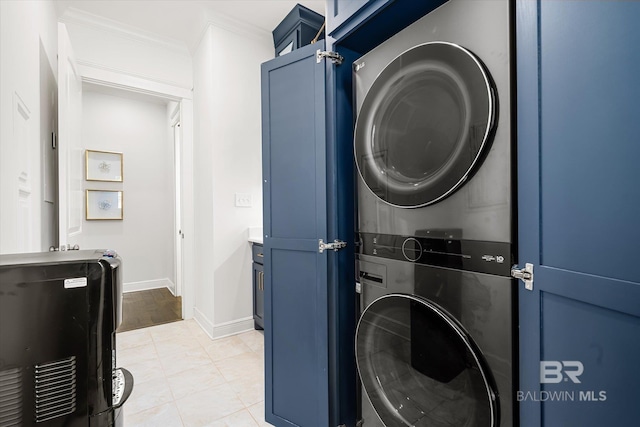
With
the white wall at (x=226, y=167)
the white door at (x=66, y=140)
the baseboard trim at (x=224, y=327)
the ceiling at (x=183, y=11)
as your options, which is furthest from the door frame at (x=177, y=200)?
the white door at (x=66, y=140)

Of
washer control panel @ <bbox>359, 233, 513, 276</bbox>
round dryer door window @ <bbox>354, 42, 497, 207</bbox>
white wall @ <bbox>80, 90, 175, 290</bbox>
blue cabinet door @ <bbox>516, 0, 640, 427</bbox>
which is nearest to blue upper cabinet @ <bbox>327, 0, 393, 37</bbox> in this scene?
round dryer door window @ <bbox>354, 42, 497, 207</bbox>

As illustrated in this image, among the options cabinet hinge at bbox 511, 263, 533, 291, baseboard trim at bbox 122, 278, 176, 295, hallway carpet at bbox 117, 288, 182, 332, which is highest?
cabinet hinge at bbox 511, 263, 533, 291

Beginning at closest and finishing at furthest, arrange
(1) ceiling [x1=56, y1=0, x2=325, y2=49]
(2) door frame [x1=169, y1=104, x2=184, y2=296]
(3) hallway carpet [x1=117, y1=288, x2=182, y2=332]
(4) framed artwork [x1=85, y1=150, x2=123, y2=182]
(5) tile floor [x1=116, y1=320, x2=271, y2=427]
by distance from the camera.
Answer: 1. (5) tile floor [x1=116, y1=320, x2=271, y2=427]
2. (1) ceiling [x1=56, y1=0, x2=325, y2=49]
3. (3) hallway carpet [x1=117, y1=288, x2=182, y2=332]
4. (2) door frame [x1=169, y1=104, x2=184, y2=296]
5. (4) framed artwork [x1=85, y1=150, x2=123, y2=182]

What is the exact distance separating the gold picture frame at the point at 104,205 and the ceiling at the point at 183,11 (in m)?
2.14

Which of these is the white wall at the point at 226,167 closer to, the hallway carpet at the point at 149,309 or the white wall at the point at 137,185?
the hallway carpet at the point at 149,309

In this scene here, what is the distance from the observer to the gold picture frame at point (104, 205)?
391 centimetres

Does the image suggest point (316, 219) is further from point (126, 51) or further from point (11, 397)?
point (126, 51)

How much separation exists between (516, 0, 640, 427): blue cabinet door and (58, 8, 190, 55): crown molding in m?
3.37

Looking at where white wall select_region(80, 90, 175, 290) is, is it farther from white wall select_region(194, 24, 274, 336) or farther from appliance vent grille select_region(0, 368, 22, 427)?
appliance vent grille select_region(0, 368, 22, 427)

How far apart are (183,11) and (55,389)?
3055 mm

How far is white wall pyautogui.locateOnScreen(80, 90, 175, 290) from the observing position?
3938mm

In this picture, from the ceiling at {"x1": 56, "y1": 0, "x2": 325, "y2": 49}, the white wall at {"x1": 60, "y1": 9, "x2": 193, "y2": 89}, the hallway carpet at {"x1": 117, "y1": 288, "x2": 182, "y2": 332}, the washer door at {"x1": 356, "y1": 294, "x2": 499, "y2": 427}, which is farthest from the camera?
the hallway carpet at {"x1": 117, "y1": 288, "x2": 182, "y2": 332}

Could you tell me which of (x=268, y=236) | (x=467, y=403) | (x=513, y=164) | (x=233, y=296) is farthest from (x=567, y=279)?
(x=233, y=296)

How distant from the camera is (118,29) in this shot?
111 inches
